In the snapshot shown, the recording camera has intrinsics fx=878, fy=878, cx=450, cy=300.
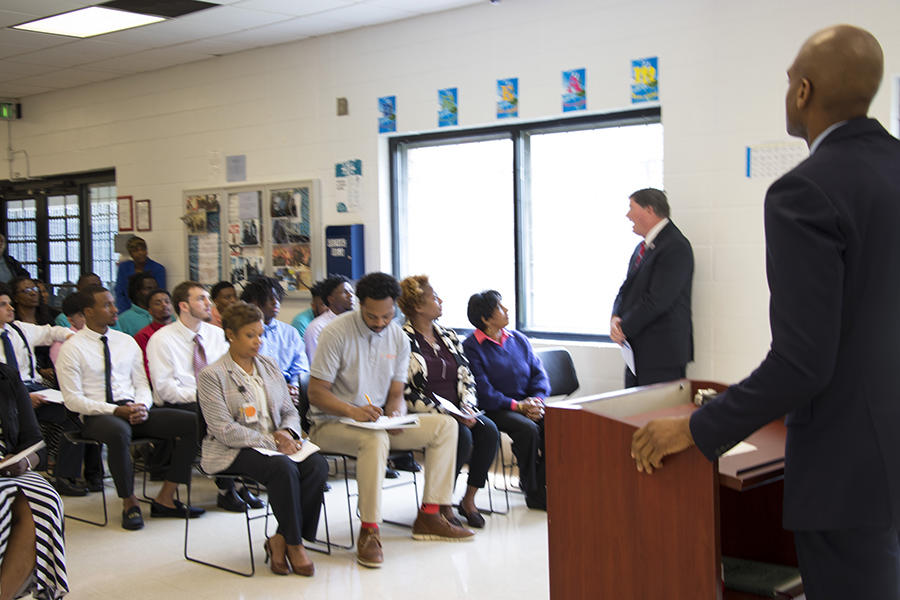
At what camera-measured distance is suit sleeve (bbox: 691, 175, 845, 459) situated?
151 centimetres

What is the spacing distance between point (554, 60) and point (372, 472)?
2.83 m

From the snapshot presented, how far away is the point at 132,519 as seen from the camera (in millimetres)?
4414

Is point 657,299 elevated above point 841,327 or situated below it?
below

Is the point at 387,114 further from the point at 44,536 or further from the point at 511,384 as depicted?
the point at 44,536

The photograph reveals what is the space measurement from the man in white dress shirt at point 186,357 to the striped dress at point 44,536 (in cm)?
163

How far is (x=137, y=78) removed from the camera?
7816mm

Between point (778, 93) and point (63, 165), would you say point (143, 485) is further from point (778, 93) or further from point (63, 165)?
point (63, 165)

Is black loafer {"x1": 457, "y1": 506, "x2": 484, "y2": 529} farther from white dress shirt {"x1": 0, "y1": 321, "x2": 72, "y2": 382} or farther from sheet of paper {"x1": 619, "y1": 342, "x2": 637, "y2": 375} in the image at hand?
white dress shirt {"x1": 0, "y1": 321, "x2": 72, "y2": 382}

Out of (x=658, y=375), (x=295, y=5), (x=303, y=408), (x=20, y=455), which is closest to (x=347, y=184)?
(x=295, y=5)

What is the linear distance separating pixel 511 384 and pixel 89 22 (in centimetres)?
397

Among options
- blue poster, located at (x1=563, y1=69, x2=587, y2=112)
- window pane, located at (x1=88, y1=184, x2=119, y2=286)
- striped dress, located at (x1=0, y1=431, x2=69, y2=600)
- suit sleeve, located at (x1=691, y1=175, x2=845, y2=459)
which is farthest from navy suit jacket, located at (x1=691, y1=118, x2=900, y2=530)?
window pane, located at (x1=88, y1=184, x2=119, y2=286)

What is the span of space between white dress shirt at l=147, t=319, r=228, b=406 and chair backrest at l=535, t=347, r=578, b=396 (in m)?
1.84

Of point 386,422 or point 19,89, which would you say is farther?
point 19,89

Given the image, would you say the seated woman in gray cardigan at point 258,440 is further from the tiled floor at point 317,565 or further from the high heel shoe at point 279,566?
the tiled floor at point 317,565
